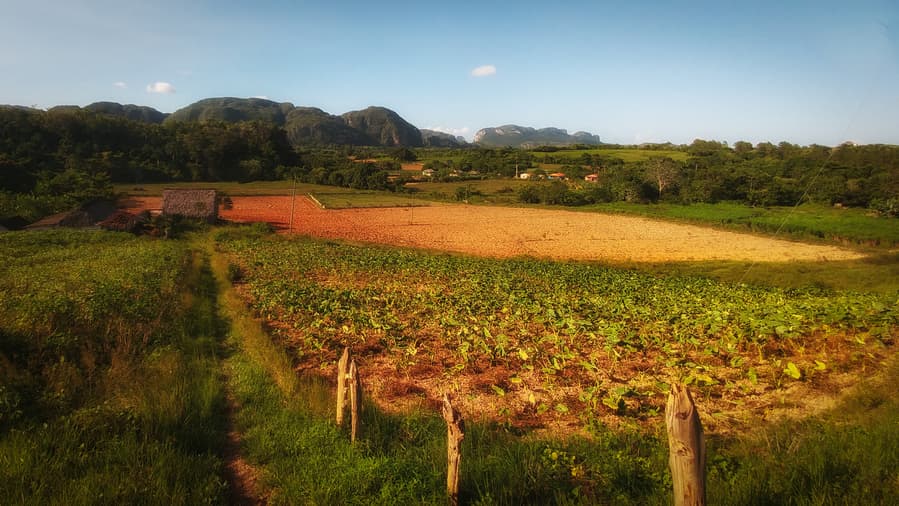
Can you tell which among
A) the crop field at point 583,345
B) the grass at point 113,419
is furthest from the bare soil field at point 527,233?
the grass at point 113,419

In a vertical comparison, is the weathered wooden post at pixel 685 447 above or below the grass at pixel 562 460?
above

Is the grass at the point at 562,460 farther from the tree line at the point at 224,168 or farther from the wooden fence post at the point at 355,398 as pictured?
the tree line at the point at 224,168

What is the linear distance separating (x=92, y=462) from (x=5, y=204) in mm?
41507

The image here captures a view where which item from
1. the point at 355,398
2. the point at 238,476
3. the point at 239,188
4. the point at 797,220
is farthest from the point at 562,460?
the point at 239,188

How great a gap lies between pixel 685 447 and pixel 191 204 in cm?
3997

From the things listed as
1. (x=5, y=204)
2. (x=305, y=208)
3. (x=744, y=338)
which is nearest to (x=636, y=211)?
(x=305, y=208)

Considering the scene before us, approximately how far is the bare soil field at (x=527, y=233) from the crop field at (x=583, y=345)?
1538 centimetres

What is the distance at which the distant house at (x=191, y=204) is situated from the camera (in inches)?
1401

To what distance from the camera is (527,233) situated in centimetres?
3853

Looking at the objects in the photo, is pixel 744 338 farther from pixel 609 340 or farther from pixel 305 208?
pixel 305 208

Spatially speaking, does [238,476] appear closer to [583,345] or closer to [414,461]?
[414,461]

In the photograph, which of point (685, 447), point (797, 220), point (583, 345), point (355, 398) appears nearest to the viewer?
point (685, 447)

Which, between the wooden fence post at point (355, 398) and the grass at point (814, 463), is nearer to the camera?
the grass at point (814, 463)

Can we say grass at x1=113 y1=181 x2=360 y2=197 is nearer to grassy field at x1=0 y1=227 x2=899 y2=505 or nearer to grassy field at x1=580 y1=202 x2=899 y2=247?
grassy field at x1=580 y1=202 x2=899 y2=247
